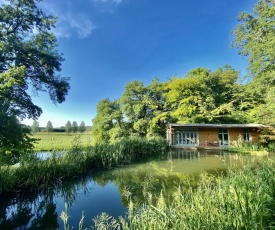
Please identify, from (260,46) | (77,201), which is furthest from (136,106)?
(77,201)

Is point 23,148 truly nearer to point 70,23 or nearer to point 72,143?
point 72,143

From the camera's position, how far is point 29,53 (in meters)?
10.2

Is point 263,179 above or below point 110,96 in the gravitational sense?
below

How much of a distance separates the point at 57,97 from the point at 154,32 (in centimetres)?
903

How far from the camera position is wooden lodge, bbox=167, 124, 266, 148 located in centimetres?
1928

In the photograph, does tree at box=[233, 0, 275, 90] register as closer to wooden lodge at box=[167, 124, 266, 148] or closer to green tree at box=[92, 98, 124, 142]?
wooden lodge at box=[167, 124, 266, 148]

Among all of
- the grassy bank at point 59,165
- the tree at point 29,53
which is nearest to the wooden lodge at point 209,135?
the grassy bank at point 59,165

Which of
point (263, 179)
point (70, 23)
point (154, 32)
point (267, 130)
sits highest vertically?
point (154, 32)

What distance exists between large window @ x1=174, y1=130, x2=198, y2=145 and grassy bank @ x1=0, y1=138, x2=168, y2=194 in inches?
400

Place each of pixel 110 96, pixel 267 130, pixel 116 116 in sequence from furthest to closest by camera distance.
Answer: pixel 110 96 < pixel 116 116 < pixel 267 130

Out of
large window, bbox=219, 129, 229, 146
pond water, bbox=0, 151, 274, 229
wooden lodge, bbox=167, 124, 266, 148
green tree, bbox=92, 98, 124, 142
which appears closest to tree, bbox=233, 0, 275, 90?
wooden lodge, bbox=167, 124, 266, 148

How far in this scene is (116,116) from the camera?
78.0 ft

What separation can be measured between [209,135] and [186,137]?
7.93 feet

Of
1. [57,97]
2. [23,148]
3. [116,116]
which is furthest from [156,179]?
[116,116]
